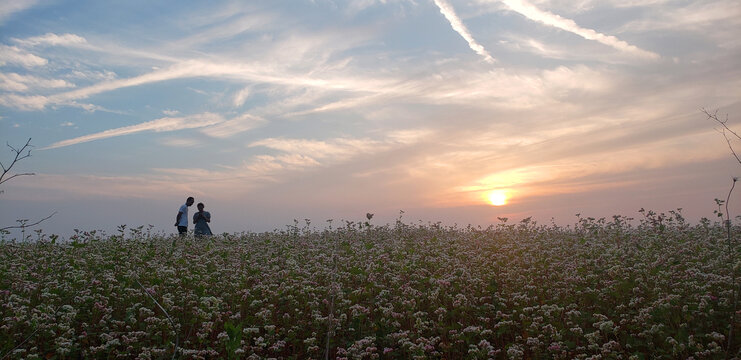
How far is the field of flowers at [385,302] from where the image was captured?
816cm

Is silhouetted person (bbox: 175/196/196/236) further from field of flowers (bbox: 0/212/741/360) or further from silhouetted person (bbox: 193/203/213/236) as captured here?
field of flowers (bbox: 0/212/741/360)

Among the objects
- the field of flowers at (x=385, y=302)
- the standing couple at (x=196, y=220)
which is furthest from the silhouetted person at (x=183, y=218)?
the field of flowers at (x=385, y=302)

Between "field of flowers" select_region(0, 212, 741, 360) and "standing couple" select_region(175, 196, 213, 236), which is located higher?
"standing couple" select_region(175, 196, 213, 236)

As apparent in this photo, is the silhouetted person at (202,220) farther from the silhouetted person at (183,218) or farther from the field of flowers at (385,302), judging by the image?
the field of flowers at (385,302)

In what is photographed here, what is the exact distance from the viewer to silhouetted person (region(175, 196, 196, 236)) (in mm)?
23000

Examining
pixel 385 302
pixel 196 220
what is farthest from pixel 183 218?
pixel 385 302

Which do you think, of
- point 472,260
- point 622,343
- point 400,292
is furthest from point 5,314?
point 622,343

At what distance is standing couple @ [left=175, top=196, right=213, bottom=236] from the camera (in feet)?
75.6

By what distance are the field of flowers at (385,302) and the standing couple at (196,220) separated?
28.0 feet

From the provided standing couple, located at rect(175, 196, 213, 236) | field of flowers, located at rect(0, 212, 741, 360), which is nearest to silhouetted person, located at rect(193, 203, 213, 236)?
standing couple, located at rect(175, 196, 213, 236)

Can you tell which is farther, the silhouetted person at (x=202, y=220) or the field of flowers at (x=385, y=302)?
the silhouetted person at (x=202, y=220)

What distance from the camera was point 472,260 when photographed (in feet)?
41.3

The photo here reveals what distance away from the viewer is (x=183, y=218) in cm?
2319

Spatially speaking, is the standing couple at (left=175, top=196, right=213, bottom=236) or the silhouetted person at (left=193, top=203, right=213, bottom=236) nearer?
the standing couple at (left=175, top=196, right=213, bottom=236)
